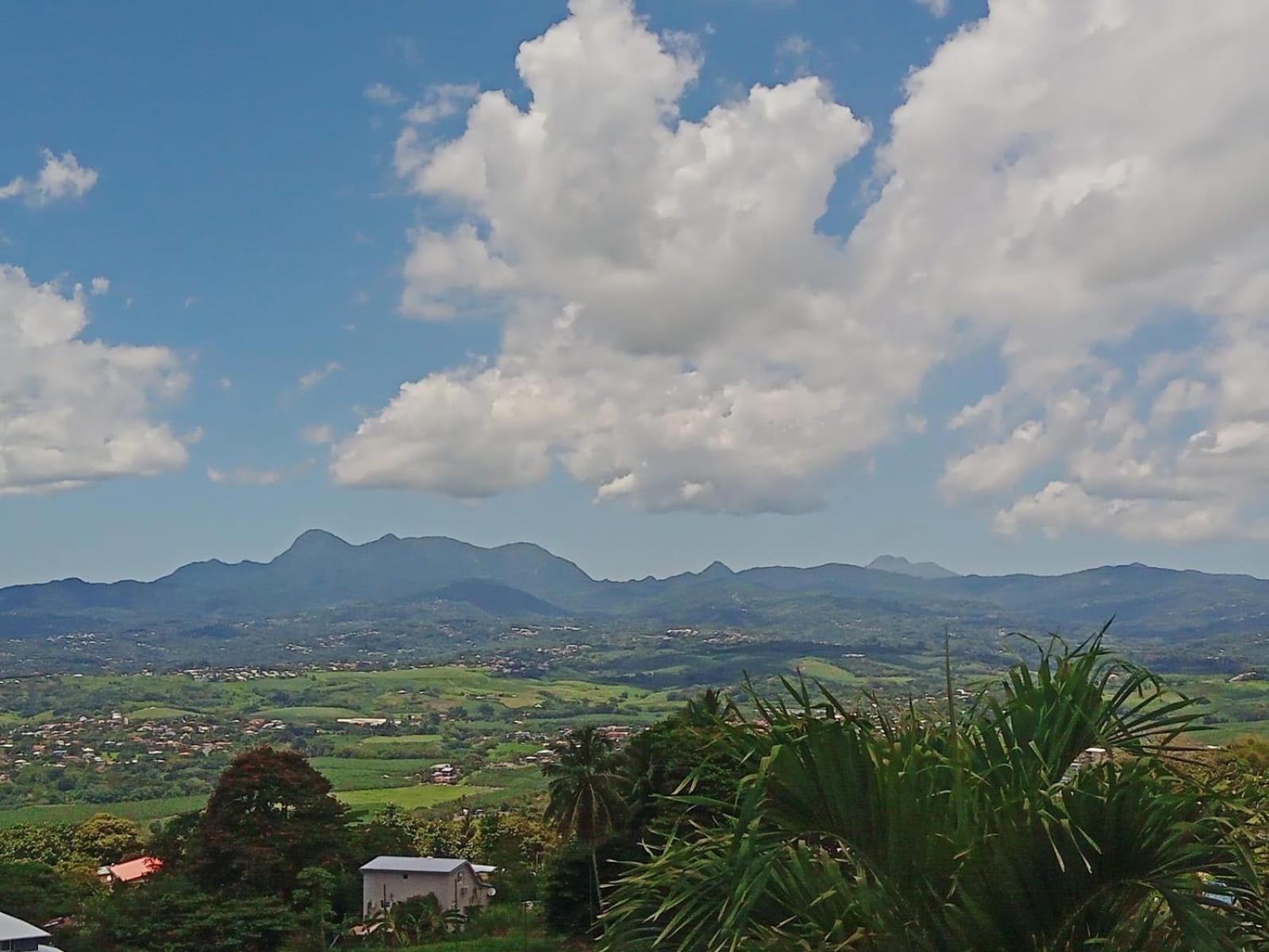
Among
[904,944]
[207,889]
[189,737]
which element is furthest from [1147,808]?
[189,737]

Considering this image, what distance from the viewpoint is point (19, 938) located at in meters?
27.9

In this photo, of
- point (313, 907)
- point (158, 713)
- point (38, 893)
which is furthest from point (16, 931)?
point (158, 713)

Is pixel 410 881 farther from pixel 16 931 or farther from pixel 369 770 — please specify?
pixel 369 770

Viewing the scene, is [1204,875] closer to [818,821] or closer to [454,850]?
[818,821]

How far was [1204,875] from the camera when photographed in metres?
4.22

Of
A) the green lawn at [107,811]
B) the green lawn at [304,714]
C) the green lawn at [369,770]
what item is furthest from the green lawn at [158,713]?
the green lawn at [107,811]

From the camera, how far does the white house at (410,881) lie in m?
Answer: 43.9

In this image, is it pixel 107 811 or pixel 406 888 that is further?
pixel 107 811

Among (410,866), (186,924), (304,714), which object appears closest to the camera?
(186,924)

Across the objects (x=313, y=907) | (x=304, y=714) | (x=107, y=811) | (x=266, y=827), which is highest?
(x=266, y=827)

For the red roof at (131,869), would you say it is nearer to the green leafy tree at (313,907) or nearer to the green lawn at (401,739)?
the green leafy tree at (313,907)

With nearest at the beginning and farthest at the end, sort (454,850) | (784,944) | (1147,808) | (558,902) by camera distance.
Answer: (1147,808) < (784,944) < (558,902) < (454,850)

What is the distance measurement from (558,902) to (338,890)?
38.8ft

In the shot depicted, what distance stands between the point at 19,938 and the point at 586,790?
1496 cm
